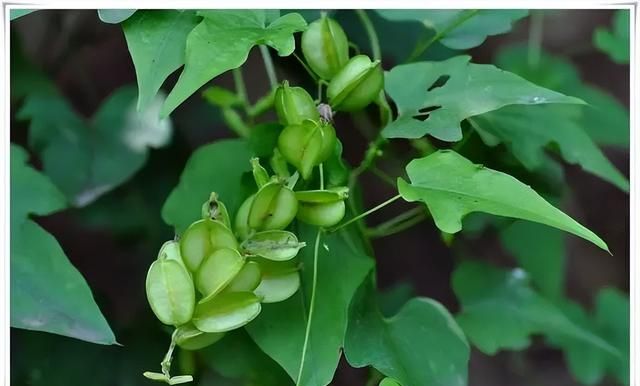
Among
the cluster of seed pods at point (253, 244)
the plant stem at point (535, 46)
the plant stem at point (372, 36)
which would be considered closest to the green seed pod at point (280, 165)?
the cluster of seed pods at point (253, 244)

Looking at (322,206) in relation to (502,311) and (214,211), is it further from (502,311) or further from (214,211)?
(502,311)

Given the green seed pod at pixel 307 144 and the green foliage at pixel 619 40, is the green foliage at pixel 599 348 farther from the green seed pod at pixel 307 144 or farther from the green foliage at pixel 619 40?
the green seed pod at pixel 307 144

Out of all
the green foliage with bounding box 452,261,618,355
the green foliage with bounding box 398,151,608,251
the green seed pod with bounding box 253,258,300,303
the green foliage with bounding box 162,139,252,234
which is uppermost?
the green foliage with bounding box 398,151,608,251

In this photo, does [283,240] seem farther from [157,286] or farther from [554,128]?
[554,128]

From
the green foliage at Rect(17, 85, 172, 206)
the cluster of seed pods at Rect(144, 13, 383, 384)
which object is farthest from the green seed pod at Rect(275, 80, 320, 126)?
the green foliage at Rect(17, 85, 172, 206)

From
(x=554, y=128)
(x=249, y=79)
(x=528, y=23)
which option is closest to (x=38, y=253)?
(x=554, y=128)

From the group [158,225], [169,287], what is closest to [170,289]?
[169,287]

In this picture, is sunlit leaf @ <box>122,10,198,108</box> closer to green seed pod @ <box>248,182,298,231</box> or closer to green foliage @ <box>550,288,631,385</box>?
green seed pod @ <box>248,182,298,231</box>
